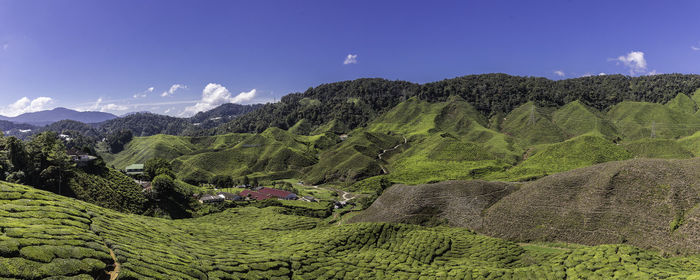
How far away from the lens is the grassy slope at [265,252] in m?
18.5

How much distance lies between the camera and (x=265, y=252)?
125ft

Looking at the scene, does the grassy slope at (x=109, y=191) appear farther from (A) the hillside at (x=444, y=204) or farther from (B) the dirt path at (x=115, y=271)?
(B) the dirt path at (x=115, y=271)

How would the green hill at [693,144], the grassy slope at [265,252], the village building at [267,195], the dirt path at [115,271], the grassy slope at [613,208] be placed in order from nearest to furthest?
the grassy slope at [265,252] → the dirt path at [115,271] → the grassy slope at [613,208] → the village building at [267,195] → the green hill at [693,144]

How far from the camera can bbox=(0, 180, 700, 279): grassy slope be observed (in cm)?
1853

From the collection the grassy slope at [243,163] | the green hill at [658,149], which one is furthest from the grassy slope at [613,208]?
the grassy slope at [243,163]

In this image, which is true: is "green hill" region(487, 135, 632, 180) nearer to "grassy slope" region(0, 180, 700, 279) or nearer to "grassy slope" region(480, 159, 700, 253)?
"grassy slope" region(480, 159, 700, 253)

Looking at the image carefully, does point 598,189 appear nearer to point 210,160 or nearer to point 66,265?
point 66,265

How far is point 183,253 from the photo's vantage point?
96.2ft

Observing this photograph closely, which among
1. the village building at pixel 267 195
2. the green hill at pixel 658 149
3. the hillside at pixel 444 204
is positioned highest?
the green hill at pixel 658 149

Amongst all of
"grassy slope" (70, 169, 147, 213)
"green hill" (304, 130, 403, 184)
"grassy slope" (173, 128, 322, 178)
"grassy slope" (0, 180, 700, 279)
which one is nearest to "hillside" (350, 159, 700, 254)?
"grassy slope" (0, 180, 700, 279)

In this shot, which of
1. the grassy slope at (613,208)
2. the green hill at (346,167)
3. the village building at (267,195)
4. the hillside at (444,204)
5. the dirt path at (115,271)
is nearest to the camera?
the dirt path at (115,271)

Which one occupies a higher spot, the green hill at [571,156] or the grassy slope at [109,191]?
the green hill at [571,156]

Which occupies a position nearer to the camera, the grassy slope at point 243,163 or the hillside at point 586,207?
the hillside at point 586,207

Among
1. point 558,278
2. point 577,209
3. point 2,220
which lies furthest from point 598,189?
point 2,220
